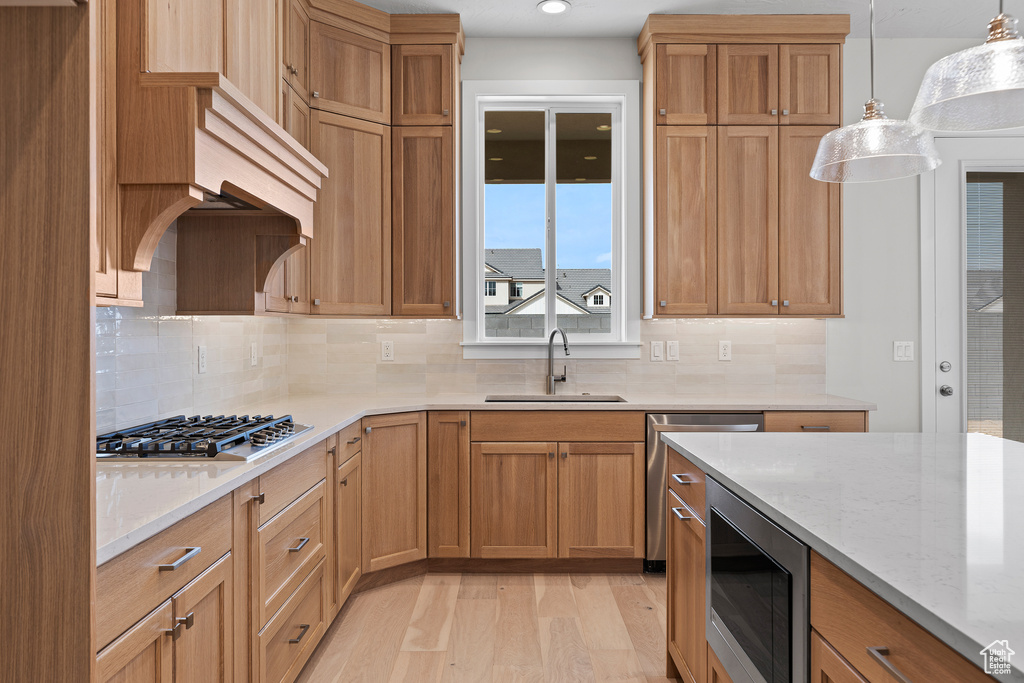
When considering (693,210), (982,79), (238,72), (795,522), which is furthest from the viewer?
(693,210)

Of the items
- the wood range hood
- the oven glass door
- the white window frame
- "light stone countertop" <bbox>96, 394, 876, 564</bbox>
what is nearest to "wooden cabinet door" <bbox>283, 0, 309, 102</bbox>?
the white window frame

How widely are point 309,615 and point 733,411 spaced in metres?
2.09

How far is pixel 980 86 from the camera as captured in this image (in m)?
1.23

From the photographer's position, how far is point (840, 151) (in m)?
1.71

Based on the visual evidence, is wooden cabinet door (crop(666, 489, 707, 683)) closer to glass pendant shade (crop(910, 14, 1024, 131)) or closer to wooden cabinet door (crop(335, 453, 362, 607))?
glass pendant shade (crop(910, 14, 1024, 131))

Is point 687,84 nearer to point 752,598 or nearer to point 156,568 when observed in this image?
point 752,598

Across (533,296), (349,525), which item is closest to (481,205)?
(533,296)

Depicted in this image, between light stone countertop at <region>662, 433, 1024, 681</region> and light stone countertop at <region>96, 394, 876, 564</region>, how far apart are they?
1.10m

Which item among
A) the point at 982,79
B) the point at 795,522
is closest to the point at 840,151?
the point at 982,79

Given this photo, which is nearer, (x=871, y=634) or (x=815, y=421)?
(x=871, y=634)

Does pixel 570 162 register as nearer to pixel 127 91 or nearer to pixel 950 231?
pixel 950 231

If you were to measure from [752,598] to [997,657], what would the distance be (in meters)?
0.74

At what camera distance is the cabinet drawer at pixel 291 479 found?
1.74 metres

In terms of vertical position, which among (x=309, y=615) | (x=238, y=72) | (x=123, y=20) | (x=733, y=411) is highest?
(x=238, y=72)
